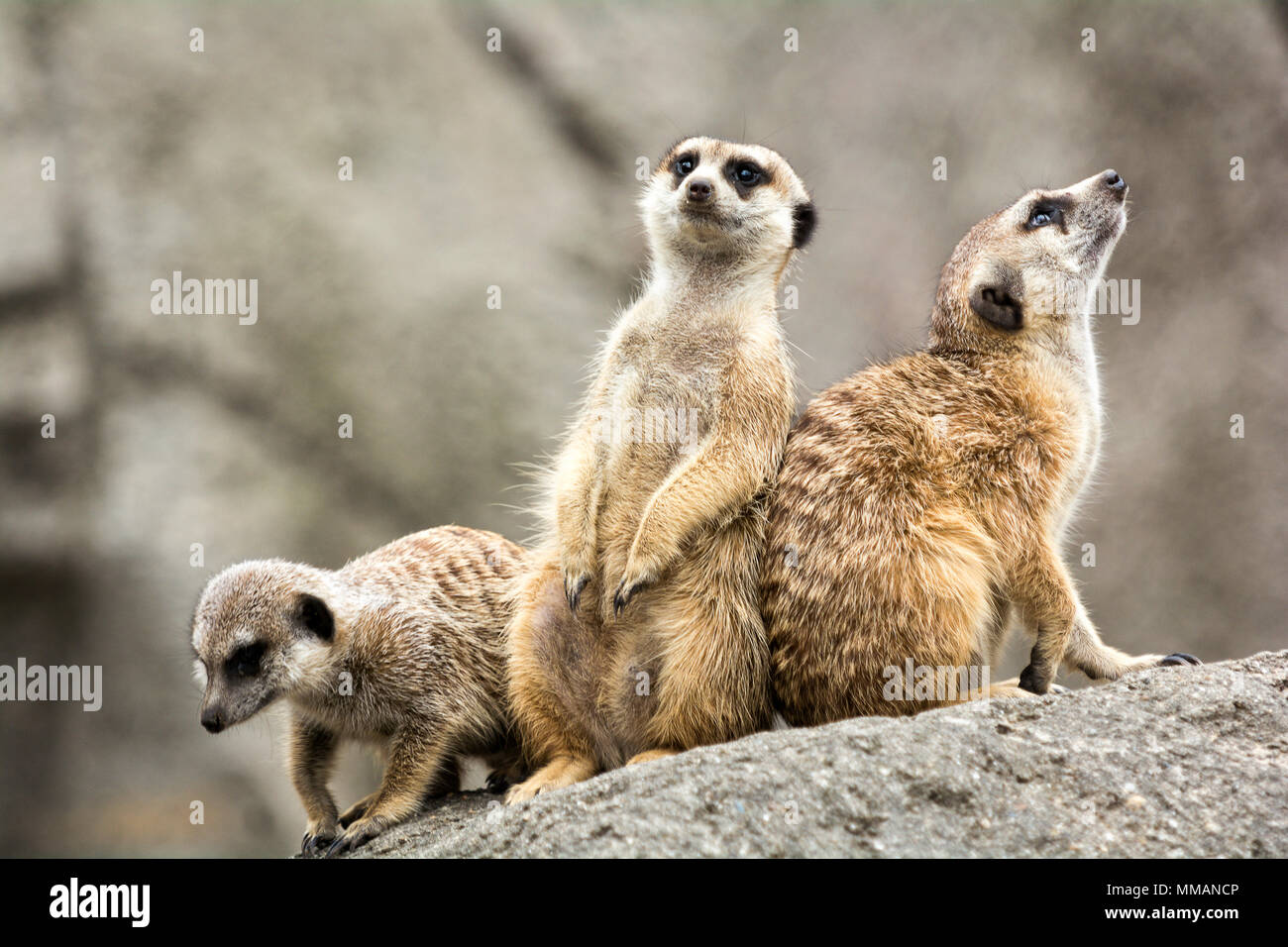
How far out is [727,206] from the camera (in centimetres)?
298

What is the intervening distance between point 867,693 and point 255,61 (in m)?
4.69

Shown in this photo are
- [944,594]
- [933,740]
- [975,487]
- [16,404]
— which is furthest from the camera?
[16,404]

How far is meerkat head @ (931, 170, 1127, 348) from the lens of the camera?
2783 mm

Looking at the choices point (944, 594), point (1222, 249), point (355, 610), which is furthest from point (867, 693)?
point (1222, 249)

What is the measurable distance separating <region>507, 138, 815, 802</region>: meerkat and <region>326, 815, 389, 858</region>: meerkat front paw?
359 mm

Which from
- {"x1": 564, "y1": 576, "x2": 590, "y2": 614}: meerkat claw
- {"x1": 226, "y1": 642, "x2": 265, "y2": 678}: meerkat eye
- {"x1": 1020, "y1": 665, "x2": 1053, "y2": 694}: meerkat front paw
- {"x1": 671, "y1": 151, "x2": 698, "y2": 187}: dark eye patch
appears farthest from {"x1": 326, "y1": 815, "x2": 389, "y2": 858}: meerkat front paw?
{"x1": 671, "y1": 151, "x2": 698, "y2": 187}: dark eye patch

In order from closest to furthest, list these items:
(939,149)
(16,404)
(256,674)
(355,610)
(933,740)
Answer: (933,740), (256,674), (355,610), (16,404), (939,149)

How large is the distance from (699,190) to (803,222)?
39 cm

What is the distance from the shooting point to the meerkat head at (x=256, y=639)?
9.30 ft

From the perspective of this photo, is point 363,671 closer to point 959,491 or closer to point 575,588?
point 575,588

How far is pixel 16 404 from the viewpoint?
17.1ft

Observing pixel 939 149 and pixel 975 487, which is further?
pixel 939 149

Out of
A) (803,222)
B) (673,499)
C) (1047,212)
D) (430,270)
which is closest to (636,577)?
(673,499)

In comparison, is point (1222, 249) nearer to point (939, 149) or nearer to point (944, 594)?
point (939, 149)
